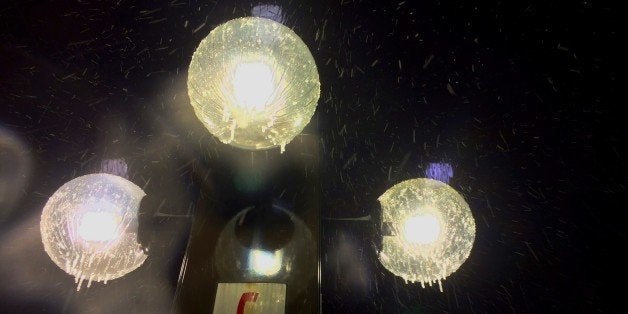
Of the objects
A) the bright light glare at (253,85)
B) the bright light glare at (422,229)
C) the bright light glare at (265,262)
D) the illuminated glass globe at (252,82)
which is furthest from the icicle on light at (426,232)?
the bright light glare at (253,85)

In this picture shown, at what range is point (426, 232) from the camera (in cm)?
139

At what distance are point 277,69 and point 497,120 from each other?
10.3 feet

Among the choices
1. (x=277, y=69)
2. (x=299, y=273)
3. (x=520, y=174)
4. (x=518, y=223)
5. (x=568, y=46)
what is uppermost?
(x=568, y=46)

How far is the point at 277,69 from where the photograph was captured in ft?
3.52

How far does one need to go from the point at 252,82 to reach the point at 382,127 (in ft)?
8.20

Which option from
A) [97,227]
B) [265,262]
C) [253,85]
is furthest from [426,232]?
[97,227]

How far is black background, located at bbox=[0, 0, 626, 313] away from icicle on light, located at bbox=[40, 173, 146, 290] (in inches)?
18.6

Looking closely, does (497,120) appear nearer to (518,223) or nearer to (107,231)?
(518,223)

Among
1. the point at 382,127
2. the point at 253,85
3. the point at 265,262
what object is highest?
the point at 382,127

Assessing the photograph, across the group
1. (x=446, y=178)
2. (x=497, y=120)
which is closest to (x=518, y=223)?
(x=446, y=178)

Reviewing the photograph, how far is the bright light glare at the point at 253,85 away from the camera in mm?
1038

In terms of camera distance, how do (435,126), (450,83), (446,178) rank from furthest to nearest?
(446,178) < (435,126) < (450,83)

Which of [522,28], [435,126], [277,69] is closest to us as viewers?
[277,69]

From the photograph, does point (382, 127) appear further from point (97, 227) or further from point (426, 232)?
point (97, 227)
